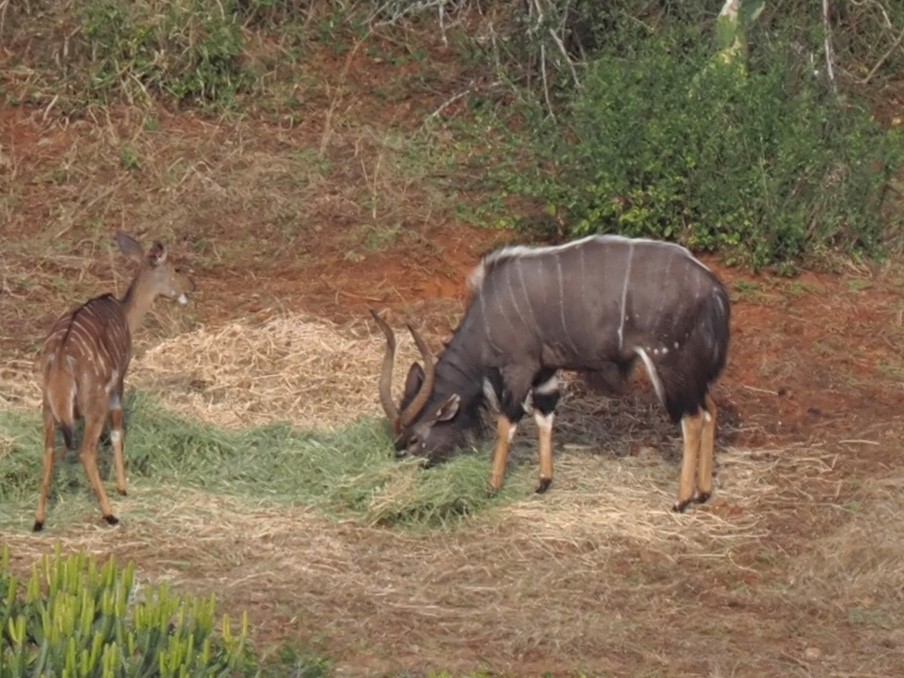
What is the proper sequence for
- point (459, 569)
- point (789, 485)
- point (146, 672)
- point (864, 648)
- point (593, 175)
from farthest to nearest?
1. point (593, 175)
2. point (789, 485)
3. point (459, 569)
4. point (864, 648)
5. point (146, 672)

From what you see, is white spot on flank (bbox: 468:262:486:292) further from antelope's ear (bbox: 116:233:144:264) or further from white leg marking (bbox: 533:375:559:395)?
antelope's ear (bbox: 116:233:144:264)

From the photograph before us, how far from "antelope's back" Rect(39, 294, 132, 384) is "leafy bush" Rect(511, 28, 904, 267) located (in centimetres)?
384

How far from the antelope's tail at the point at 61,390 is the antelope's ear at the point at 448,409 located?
1757mm

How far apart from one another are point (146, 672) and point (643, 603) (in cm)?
262

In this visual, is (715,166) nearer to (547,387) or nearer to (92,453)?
(547,387)

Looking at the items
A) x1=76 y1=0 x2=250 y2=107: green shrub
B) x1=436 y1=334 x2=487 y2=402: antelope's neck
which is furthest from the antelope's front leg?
x1=76 y1=0 x2=250 y2=107: green shrub

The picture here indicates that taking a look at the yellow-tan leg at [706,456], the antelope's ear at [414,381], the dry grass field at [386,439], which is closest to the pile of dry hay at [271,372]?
the dry grass field at [386,439]

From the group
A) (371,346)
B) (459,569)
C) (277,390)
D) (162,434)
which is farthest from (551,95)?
(459,569)

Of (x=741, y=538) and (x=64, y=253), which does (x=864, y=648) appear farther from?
(x=64, y=253)

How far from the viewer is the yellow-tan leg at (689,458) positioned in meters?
7.88

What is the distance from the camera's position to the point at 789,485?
27.0ft

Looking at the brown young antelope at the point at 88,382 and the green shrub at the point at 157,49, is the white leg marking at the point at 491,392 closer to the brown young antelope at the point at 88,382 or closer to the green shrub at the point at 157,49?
the brown young antelope at the point at 88,382

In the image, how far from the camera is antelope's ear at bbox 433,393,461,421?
8.15 metres

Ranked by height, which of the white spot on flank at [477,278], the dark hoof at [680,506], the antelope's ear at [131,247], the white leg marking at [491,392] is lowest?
the dark hoof at [680,506]
